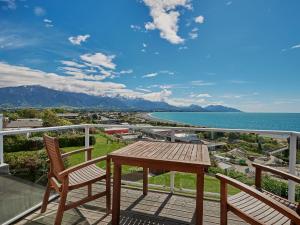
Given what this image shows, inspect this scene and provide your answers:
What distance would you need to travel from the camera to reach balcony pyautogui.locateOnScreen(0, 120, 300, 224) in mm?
2801

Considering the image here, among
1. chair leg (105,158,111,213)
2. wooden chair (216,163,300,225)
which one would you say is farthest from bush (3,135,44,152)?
wooden chair (216,163,300,225)

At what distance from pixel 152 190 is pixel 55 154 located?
196 cm

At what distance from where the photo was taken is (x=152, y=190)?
3.87 m

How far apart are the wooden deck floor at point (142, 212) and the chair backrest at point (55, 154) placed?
663mm

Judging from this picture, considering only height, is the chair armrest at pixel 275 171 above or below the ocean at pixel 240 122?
above

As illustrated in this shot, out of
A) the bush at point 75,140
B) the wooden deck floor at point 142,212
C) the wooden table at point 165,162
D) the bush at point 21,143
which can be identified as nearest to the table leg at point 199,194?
the wooden table at point 165,162

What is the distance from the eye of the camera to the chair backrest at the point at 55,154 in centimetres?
246

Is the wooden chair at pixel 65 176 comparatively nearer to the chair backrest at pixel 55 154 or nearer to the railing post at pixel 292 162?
the chair backrest at pixel 55 154

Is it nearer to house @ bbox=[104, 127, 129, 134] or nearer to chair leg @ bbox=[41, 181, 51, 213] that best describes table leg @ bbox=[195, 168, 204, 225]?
chair leg @ bbox=[41, 181, 51, 213]

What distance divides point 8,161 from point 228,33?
1032cm

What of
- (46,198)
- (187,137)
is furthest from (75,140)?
(187,137)

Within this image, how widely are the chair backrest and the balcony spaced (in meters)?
0.61

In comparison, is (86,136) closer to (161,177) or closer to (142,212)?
(161,177)

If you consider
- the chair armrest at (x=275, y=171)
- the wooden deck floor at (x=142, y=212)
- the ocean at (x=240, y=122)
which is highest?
the chair armrest at (x=275, y=171)
